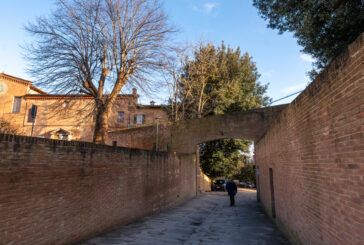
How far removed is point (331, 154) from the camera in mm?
3158

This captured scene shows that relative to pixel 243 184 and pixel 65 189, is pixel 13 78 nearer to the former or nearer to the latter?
pixel 65 189

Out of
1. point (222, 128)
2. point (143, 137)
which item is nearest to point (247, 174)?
point (143, 137)

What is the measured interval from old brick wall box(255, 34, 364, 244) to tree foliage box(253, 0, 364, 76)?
17.2ft

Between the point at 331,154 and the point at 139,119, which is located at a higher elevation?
the point at 139,119

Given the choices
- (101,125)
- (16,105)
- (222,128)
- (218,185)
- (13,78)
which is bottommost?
(218,185)

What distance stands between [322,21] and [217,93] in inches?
547

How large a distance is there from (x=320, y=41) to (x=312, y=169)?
7.47 metres

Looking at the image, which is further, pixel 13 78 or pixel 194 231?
pixel 13 78

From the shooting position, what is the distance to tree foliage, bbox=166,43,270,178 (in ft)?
71.7

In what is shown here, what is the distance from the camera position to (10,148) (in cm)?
411

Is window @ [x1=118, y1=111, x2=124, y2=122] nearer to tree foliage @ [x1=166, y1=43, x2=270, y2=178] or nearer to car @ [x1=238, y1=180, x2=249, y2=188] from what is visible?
tree foliage @ [x1=166, y1=43, x2=270, y2=178]

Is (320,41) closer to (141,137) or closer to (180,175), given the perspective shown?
(180,175)

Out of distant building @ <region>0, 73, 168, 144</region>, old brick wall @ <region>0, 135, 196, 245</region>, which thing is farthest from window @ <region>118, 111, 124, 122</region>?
old brick wall @ <region>0, 135, 196, 245</region>

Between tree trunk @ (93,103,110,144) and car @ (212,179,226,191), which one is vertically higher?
tree trunk @ (93,103,110,144)
